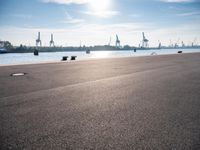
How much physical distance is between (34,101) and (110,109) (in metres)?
2.49

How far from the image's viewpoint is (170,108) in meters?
6.61

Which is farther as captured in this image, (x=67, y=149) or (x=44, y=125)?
(x=44, y=125)

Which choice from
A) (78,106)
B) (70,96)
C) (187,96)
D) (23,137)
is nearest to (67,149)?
(23,137)

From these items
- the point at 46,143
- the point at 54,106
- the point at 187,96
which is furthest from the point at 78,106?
the point at 187,96

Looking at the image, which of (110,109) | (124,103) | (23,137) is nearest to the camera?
(23,137)

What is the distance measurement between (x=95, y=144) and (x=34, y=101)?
4.11 metres

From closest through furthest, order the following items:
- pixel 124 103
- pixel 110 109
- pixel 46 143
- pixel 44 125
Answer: pixel 46 143 < pixel 44 125 < pixel 110 109 < pixel 124 103

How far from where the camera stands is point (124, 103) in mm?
7273

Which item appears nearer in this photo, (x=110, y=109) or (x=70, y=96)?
(x=110, y=109)

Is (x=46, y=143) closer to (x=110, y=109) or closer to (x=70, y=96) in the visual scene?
(x=110, y=109)

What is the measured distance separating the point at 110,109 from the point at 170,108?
1.56 meters

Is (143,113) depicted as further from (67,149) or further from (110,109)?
(67,149)

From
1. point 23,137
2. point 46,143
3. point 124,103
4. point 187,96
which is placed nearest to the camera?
point 46,143

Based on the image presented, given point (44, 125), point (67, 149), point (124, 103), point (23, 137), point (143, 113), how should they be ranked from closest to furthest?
point (67, 149)
point (23, 137)
point (44, 125)
point (143, 113)
point (124, 103)
